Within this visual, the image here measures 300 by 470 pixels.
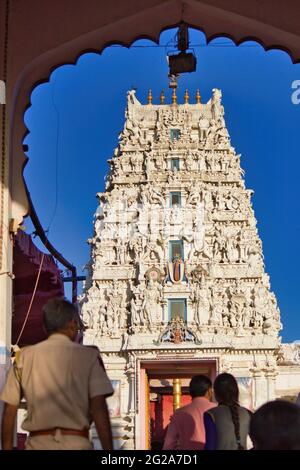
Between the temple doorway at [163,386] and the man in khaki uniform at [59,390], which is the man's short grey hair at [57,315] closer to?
the man in khaki uniform at [59,390]

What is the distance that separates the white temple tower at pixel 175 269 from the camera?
1065 inches

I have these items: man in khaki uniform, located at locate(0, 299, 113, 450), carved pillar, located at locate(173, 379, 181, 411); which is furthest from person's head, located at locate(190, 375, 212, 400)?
carved pillar, located at locate(173, 379, 181, 411)

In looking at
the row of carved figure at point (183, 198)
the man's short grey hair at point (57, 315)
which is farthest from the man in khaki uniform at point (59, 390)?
the row of carved figure at point (183, 198)

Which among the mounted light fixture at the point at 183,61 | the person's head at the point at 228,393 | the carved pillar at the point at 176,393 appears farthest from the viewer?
the carved pillar at the point at 176,393

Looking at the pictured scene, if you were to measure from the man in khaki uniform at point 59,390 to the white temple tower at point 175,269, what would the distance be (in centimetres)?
2242

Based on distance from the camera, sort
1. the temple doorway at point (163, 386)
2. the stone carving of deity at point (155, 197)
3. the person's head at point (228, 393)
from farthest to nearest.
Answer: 1. the stone carving of deity at point (155, 197)
2. the temple doorway at point (163, 386)
3. the person's head at point (228, 393)

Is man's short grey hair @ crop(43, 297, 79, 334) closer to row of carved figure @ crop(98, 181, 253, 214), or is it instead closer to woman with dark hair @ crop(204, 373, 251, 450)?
woman with dark hair @ crop(204, 373, 251, 450)

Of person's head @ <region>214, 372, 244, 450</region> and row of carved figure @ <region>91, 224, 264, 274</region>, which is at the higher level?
row of carved figure @ <region>91, 224, 264, 274</region>

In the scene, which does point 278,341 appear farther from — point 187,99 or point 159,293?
point 187,99

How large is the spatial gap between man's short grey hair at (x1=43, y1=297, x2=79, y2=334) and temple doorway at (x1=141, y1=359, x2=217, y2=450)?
19776 millimetres

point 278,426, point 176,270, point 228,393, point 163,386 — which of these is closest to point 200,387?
point 228,393

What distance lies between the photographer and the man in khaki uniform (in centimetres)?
369

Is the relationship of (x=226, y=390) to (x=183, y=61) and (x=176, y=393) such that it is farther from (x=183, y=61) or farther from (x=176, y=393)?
(x=176, y=393)

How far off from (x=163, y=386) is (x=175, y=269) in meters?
6.28
